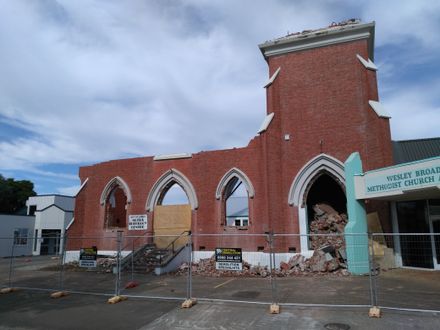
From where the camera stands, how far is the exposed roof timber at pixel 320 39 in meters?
20.4

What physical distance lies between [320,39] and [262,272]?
41.5ft

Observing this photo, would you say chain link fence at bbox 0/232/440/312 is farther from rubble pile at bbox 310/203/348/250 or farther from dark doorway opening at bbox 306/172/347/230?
dark doorway opening at bbox 306/172/347/230

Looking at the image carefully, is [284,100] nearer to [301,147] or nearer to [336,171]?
[301,147]

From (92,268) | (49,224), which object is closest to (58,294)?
(92,268)

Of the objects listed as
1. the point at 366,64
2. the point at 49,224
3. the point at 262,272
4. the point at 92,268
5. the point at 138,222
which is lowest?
the point at 262,272

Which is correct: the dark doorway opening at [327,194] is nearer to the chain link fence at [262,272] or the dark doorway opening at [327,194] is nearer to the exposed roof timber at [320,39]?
the chain link fence at [262,272]

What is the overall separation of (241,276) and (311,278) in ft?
10.6

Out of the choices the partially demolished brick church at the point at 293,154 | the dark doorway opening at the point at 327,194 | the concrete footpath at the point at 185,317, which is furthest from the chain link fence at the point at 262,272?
the dark doorway opening at the point at 327,194

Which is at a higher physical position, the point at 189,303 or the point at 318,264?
the point at 318,264

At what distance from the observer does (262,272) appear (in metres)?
17.8

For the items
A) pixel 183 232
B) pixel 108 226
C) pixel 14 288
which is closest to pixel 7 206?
pixel 108 226

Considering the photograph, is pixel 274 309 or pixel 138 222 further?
pixel 138 222

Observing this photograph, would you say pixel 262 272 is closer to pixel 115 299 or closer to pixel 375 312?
pixel 115 299

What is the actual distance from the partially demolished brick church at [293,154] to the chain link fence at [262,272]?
703 mm
